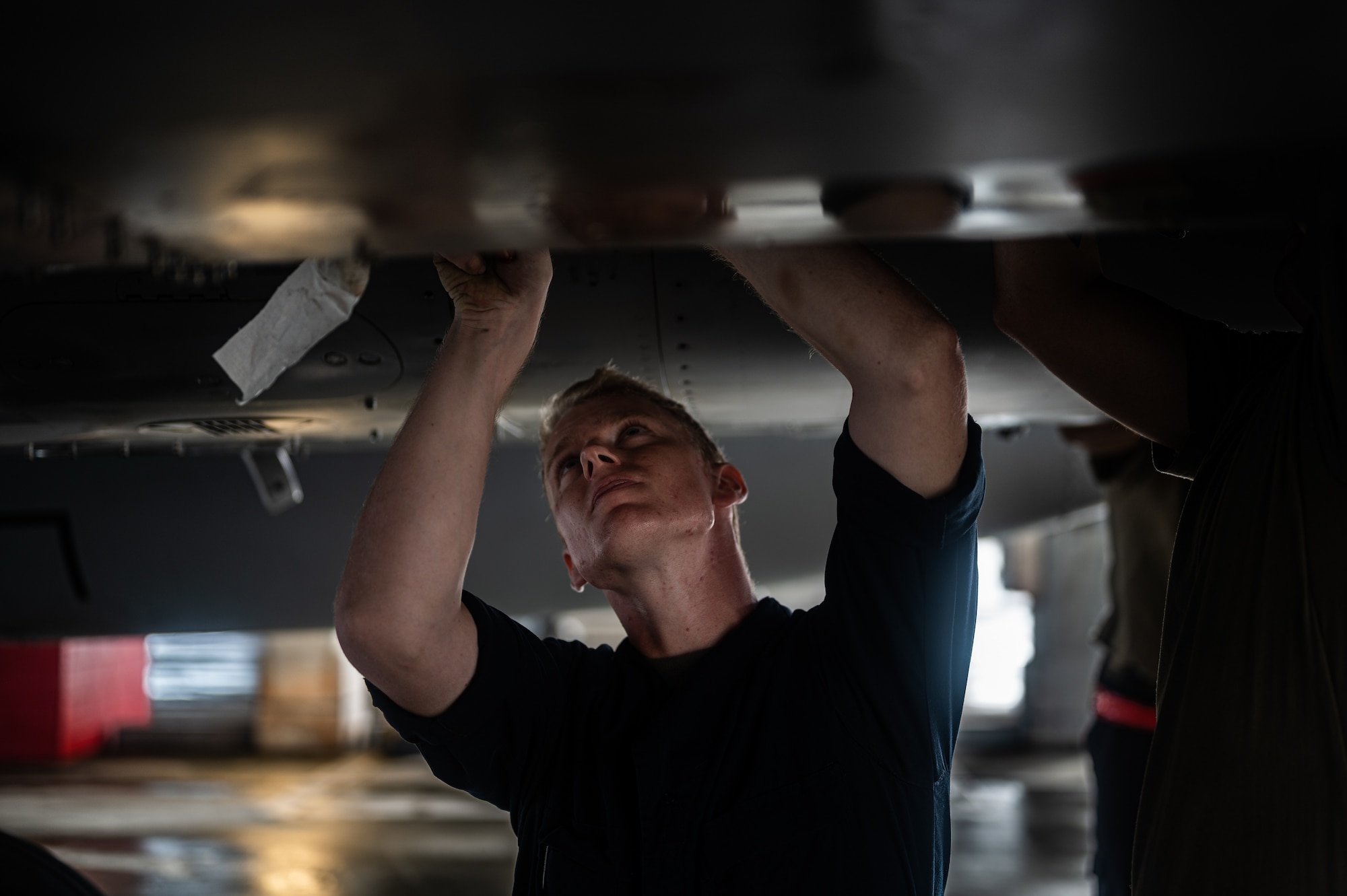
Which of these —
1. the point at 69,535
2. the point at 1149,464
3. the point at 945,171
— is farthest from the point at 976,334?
the point at 69,535

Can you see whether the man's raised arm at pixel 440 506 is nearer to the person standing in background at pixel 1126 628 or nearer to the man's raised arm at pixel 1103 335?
the man's raised arm at pixel 1103 335

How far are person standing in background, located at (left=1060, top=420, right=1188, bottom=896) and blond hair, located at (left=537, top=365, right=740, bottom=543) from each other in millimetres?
1422

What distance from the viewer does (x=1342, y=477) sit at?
773mm

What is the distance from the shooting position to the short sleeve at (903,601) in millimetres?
1029

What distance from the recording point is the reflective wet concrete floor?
453 cm

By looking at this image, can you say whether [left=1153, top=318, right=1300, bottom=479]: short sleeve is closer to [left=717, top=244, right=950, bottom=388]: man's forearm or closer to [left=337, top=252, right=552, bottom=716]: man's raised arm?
[left=717, top=244, right=950, bottom=388]: man's forearm

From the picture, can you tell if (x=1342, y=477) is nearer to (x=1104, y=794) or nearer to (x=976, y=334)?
(x=976, y=334)

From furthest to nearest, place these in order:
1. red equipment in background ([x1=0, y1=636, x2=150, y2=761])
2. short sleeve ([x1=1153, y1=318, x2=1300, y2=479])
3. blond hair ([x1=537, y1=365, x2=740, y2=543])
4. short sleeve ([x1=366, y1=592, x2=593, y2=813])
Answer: red equipment in background ([x1=0, y1=636, x2=150, y2=761]) → blond hair ([x1=537, y1=365, x2=740, y2=543]) → short sleeve ([x1=366, y1=592, x2=593, y2=813]) → short sleeve ([x1=1153, y1=318, x2=1300, y2=479])

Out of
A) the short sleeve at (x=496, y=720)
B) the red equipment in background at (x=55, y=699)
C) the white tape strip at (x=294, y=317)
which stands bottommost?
the red equipment in background at (x=55, y=699)

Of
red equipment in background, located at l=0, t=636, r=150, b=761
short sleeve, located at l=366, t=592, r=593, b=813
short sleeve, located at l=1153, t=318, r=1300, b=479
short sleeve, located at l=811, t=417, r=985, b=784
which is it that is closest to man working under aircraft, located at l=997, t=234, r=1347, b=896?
short sleeve, located at l=1153, t=318, r=1300, b=479

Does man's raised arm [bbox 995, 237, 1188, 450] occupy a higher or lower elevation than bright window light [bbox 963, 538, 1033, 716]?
higher

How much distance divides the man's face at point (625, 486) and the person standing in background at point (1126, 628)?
1509 millimetres

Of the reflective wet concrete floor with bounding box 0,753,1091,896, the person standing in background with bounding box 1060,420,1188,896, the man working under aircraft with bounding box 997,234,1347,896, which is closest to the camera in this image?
the man working under aircraft with bounding box 997,234,1347,896

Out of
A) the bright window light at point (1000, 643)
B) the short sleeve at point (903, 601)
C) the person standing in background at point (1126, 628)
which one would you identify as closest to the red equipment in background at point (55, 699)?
the bright window light at point (1000, 643)
